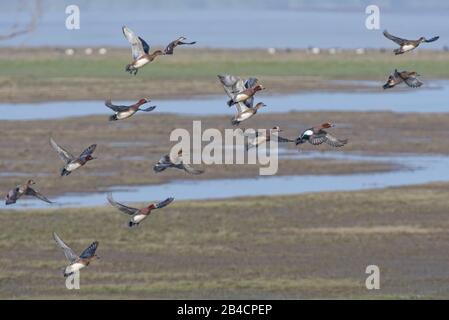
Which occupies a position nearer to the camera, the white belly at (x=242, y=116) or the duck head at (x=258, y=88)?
the duck head at (x=258, y=88)

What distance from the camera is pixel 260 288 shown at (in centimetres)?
2511

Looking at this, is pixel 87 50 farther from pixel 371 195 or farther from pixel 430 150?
pixel 371 195

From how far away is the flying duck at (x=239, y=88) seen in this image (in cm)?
1445

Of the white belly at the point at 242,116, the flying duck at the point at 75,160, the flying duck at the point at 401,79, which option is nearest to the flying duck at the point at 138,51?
the flying duck at the point at 75,160

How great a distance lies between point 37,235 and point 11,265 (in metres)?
2.81

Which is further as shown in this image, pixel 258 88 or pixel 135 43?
pixel 135 43

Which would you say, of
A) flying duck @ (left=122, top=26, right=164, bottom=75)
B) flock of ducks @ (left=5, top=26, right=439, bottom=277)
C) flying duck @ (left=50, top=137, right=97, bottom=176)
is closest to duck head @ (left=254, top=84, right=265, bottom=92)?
flock of ducks @ (left=5, top=26, right=439, bottom=277)

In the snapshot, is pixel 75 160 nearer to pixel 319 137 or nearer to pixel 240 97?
pixel 240 97

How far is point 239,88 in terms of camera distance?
1467 cm

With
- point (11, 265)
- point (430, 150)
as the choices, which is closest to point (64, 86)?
point (430, 150)

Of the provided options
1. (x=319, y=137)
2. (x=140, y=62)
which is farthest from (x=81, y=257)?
(x=319, y=137)

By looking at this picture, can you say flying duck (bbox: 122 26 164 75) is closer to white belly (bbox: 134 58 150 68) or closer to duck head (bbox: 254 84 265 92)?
white belly (bbox: 134 58 150 68)

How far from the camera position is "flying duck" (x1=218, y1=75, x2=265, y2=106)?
14445 millimetres

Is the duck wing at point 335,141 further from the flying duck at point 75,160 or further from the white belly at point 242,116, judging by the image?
the flying duck at point 75,160
